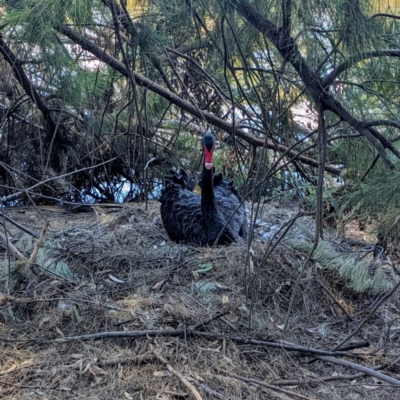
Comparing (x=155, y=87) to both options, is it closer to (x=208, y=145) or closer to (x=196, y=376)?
(x=208, y=145)

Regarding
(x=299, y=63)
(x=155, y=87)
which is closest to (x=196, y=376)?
(x=299, y=63)

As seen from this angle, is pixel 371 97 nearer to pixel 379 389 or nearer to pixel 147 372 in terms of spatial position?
pixel 379 389

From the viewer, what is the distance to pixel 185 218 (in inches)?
183

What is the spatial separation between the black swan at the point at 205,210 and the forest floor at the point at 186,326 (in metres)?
0.21

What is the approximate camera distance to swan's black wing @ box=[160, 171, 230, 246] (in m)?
4.37

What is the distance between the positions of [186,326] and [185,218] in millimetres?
1879

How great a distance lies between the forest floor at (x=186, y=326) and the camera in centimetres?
246

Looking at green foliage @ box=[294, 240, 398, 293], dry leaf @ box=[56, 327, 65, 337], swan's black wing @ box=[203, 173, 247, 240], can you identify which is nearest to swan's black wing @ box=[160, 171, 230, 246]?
swan's black wing @ box=[203, 173, 247, 240]

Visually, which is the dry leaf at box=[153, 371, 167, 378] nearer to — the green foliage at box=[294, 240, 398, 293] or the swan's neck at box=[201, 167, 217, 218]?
the green foliage at box=[294, 240, 398, 293]

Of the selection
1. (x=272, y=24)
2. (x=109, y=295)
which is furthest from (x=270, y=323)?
(x=272, y=24)

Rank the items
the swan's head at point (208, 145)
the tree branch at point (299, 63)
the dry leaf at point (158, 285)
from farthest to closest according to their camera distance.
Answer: the swan's head at point (208, 145) → the dry leaf at point (158, 285) → the tree branch at point (299, 63)

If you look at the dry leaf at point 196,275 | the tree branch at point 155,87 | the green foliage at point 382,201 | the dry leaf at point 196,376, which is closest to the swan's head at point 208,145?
the tree branch at point 155,87

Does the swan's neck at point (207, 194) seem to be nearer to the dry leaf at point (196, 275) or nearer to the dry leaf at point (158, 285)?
the dry leaf at point (196, 275)

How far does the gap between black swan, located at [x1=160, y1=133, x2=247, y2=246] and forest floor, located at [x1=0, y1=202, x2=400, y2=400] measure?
0.69 feet
